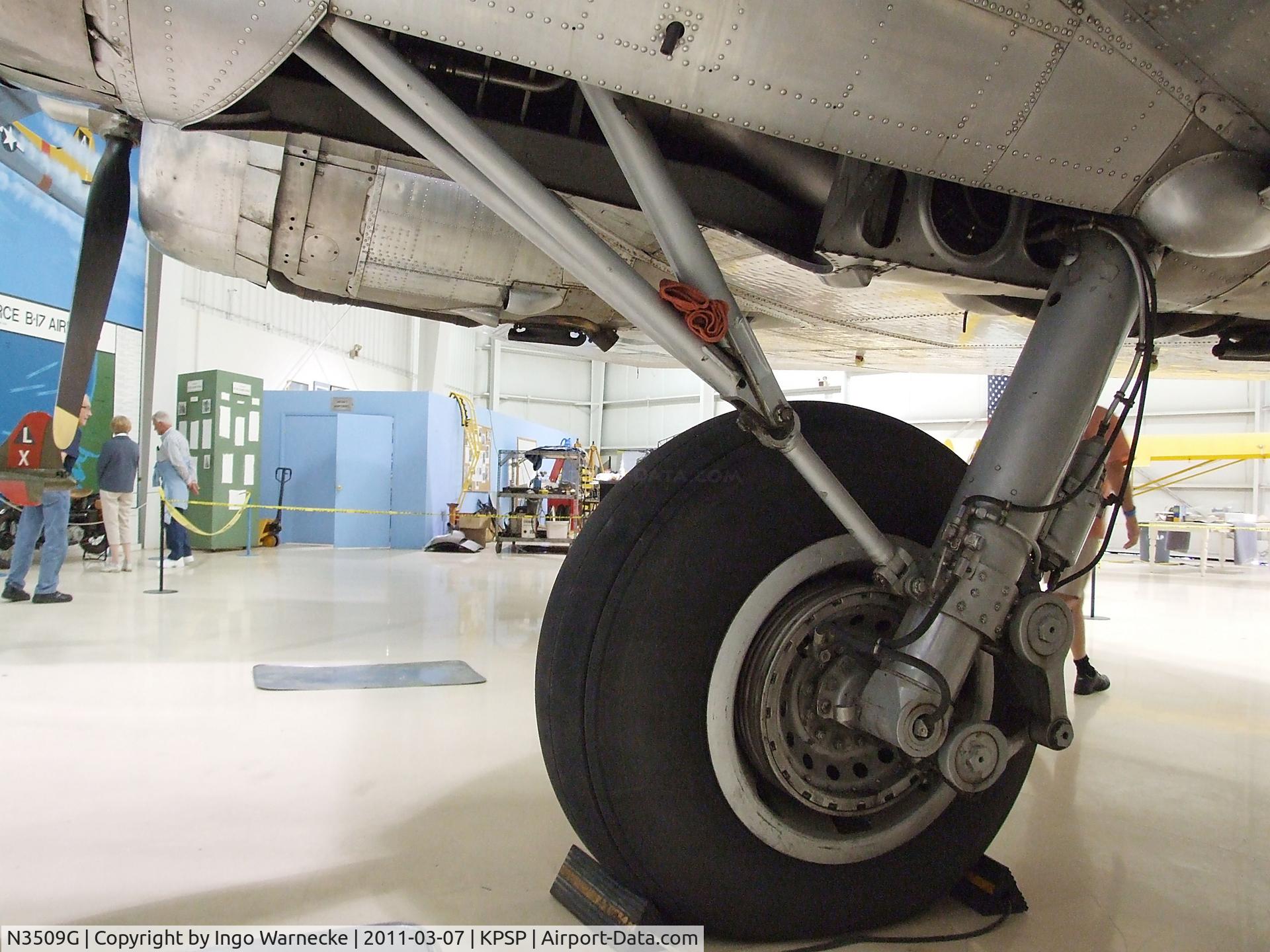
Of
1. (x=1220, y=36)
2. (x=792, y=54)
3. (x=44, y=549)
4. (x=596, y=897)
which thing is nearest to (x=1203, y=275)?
(x=1220, y=36)

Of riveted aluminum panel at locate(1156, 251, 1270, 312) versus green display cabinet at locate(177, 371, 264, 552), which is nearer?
riveted aluminum panel at locate(1156, 251, 1270, 312)

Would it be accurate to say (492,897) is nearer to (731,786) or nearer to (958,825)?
(731,786)

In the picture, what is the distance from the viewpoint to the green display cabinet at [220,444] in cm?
1028

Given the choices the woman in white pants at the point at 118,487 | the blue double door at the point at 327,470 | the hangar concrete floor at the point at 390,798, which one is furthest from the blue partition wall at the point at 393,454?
the hangar concrete floor at the point at 390,798

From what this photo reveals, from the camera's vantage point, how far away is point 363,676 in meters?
3.47

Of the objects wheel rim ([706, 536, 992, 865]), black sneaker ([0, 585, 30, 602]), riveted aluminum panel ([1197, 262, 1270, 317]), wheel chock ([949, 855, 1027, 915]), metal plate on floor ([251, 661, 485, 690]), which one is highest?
riveted aluminum panel ([1197, 262, 1270, 317])

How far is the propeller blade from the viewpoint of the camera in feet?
5.89

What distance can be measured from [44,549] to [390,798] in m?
5.08

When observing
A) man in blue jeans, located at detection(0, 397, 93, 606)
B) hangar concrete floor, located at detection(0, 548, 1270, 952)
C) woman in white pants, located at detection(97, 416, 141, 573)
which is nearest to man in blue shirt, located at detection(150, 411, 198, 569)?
woman in white pants, located at detection(97, 416, 141, 573)

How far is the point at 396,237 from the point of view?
8.23 feet

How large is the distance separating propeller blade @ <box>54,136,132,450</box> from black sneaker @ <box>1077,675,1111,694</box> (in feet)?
13.4

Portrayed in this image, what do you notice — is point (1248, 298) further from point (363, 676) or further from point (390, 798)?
point (363, 676)

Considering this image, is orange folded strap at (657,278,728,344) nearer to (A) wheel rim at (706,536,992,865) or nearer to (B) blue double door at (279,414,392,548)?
(A) wheel rim at (706,536,992,865)

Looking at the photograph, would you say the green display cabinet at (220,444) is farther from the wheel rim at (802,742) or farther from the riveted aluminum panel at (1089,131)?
the riveted aluminum panel at (1089,131)
